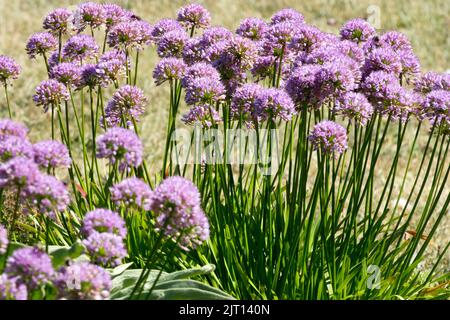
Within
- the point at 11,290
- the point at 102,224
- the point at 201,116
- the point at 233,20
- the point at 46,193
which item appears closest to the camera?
the point at 11,290

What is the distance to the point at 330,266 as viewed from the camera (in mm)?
3094

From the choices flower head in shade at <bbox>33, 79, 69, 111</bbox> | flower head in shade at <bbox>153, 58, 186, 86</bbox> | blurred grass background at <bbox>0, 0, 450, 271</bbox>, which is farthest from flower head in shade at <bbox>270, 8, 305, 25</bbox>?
blurred grass background at <bbox>0, 0, 450, 271</bbox>

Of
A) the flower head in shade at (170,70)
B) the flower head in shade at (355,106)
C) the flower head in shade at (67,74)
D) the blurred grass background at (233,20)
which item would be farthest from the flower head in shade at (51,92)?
the blurred grass background at (233,20)

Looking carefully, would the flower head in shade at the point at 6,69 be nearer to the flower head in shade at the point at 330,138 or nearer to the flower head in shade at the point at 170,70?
the flower head in shade at the point at 170,70

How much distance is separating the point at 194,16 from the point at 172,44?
281 mm

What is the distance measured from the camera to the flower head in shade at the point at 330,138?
261cm

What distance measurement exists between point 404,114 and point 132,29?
129cm

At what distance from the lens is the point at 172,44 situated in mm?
3377

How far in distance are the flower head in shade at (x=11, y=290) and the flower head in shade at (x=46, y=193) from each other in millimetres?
→ 220

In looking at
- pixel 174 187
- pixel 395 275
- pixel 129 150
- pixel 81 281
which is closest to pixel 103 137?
pixel 129 150

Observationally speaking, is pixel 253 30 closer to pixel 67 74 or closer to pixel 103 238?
pixel 67 74

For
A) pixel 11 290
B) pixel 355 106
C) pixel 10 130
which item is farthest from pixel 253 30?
pixel 11 290

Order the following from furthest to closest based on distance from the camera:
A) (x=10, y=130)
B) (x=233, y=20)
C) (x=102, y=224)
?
(x=233, y=20)
(x=10, y=130)
(x=102, y=224)
